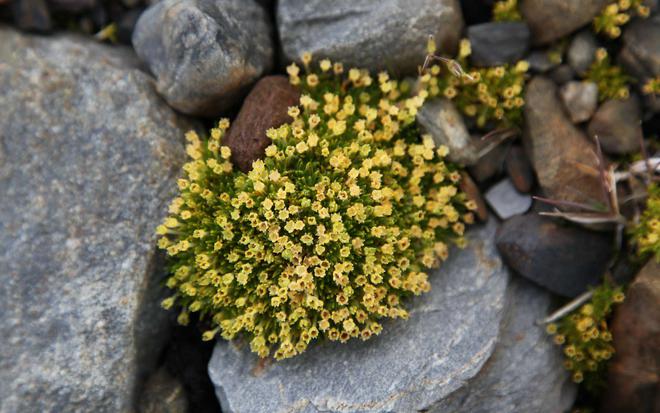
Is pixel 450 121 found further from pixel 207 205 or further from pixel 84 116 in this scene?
pixel 84 116

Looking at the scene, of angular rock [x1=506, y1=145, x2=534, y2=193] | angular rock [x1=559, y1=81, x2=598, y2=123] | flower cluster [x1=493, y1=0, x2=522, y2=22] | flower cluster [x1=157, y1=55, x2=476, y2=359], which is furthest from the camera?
angular rock [x1=506, y1=145, x2=534, y2=193]

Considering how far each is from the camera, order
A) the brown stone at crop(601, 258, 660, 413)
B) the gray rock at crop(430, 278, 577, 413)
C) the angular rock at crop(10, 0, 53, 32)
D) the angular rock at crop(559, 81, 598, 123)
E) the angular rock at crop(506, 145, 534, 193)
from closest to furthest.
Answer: the brown stone at crop(601, 258, 660, 413) < the gray rock at crop(430, 278, 577, 413) < the angular rock at crop(559, 81, 598, 123) < the angular rock at crop(506, 145, 534, 193) < the angular rock at crop(10, 0, 53, 32)

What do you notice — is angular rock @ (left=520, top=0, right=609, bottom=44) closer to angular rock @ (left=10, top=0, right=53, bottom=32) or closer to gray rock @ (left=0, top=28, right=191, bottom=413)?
gray rock @ (left=0, top=28, right=191, bottom=413)

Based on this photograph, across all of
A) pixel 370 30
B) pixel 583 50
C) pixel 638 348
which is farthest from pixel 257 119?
pixel 638 348

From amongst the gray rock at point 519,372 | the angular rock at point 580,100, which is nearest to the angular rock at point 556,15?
the angular rock at point 580,100

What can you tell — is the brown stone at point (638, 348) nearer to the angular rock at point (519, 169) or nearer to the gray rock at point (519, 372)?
the gray rock at point (519, 372)

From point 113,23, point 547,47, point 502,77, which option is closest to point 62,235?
point 113,23

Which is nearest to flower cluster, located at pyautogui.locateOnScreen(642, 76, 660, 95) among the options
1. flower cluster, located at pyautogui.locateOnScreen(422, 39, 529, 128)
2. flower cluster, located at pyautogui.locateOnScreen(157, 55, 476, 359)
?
flower cluster, located at pyautogui.locateOnScreen(422, 39, 529, 128)
